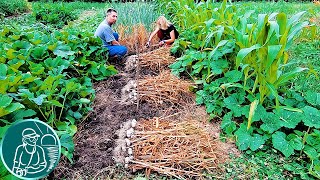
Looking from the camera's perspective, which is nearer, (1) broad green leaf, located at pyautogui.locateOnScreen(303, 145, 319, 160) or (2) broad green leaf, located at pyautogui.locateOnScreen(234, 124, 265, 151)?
(1) broad green leaf, located at pyautogui.locateOnScreen(303, 145, 319, 160)

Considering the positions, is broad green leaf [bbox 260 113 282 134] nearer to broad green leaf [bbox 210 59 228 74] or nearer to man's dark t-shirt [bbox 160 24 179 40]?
broad green leaf [bbox 210 59 228 74]

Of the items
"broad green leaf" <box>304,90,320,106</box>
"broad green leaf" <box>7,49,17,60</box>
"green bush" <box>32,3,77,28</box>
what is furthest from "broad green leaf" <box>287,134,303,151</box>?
"green bush" <box>32,3,77,28</box>

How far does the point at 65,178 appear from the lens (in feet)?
6.26

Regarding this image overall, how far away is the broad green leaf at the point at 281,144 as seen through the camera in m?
2.09

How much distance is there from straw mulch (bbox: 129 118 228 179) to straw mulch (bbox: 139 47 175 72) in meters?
1.37

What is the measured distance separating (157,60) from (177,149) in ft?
6.12

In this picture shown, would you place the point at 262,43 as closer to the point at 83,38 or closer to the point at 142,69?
the point at 142,69

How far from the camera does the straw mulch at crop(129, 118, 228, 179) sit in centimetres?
202

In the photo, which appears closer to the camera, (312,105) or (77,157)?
(77,157)

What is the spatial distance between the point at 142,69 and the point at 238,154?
1.90m

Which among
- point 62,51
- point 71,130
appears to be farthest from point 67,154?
point 62,51

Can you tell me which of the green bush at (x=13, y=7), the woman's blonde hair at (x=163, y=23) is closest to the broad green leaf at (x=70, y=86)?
the woman's blonde hair at (x=163, y=23)

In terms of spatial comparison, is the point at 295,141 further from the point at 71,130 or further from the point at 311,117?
the point at 71,130

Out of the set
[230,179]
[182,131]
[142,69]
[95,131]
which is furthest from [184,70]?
[230,179]
